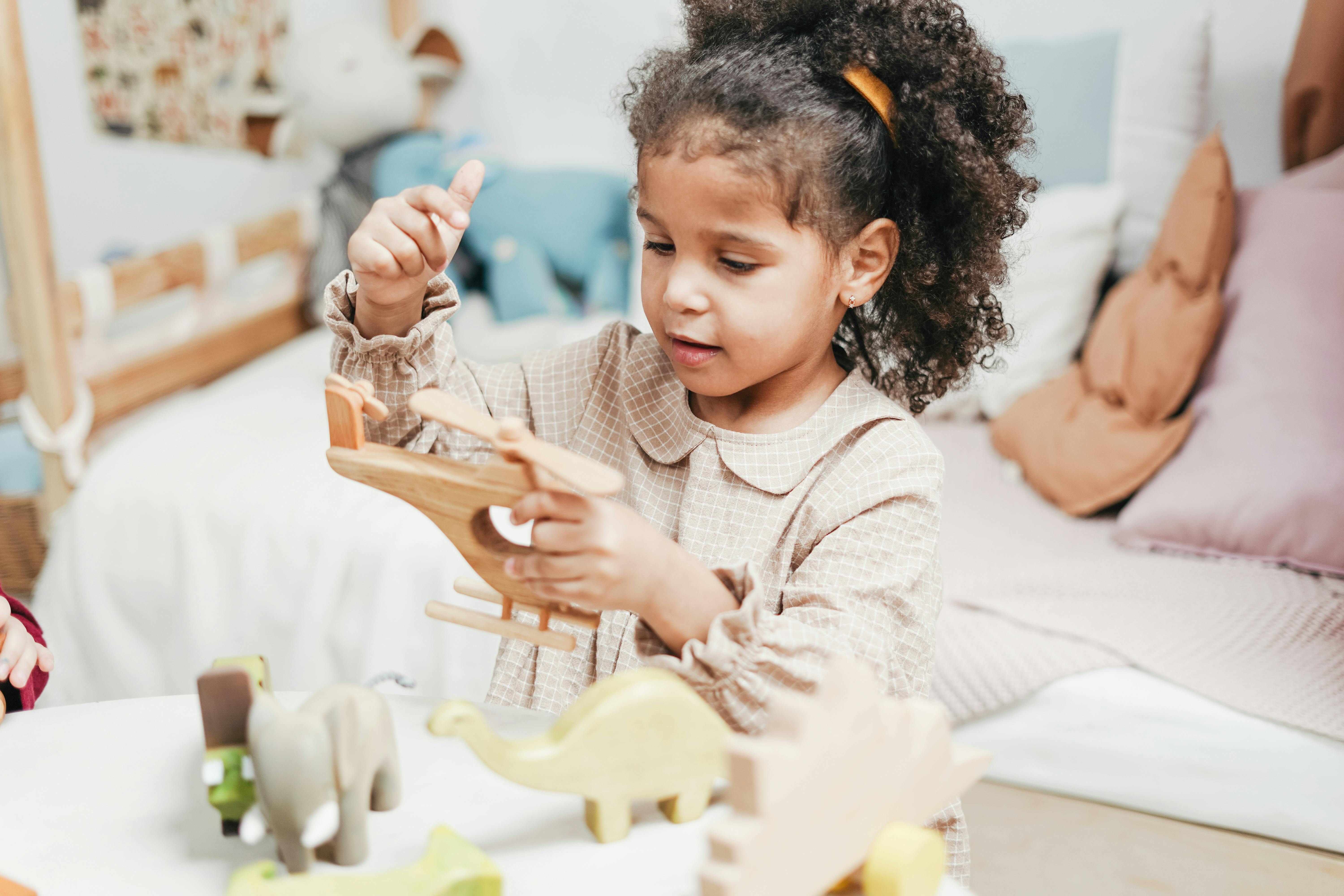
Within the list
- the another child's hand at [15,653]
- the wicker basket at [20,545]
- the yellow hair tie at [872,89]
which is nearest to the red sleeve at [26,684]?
the another child's hand at [15,653]

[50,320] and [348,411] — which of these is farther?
[50,320]

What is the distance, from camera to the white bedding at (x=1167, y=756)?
0.97 metres

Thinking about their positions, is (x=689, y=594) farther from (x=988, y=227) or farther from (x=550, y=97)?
(x=550, y=97)

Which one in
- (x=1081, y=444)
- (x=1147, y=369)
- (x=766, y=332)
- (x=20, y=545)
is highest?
(x=766, y=332)

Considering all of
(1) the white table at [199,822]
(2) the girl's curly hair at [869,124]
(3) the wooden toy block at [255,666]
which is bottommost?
(1) the white table at [199,822]

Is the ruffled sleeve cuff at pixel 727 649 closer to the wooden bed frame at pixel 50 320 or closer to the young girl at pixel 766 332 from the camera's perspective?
the young girl at pixel 766 332

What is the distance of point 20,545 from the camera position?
157cm

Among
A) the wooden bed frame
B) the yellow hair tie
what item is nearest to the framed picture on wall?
the wooden bed frame

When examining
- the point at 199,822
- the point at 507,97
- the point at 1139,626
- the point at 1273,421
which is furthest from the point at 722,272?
the point at 507,97

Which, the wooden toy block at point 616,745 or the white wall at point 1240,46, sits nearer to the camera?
the wooden toy block at point 616,745

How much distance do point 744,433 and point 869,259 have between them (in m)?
0.15

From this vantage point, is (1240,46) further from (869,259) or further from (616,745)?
(616,745)

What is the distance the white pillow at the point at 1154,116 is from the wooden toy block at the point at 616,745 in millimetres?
1374

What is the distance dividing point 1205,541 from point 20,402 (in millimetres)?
1607
